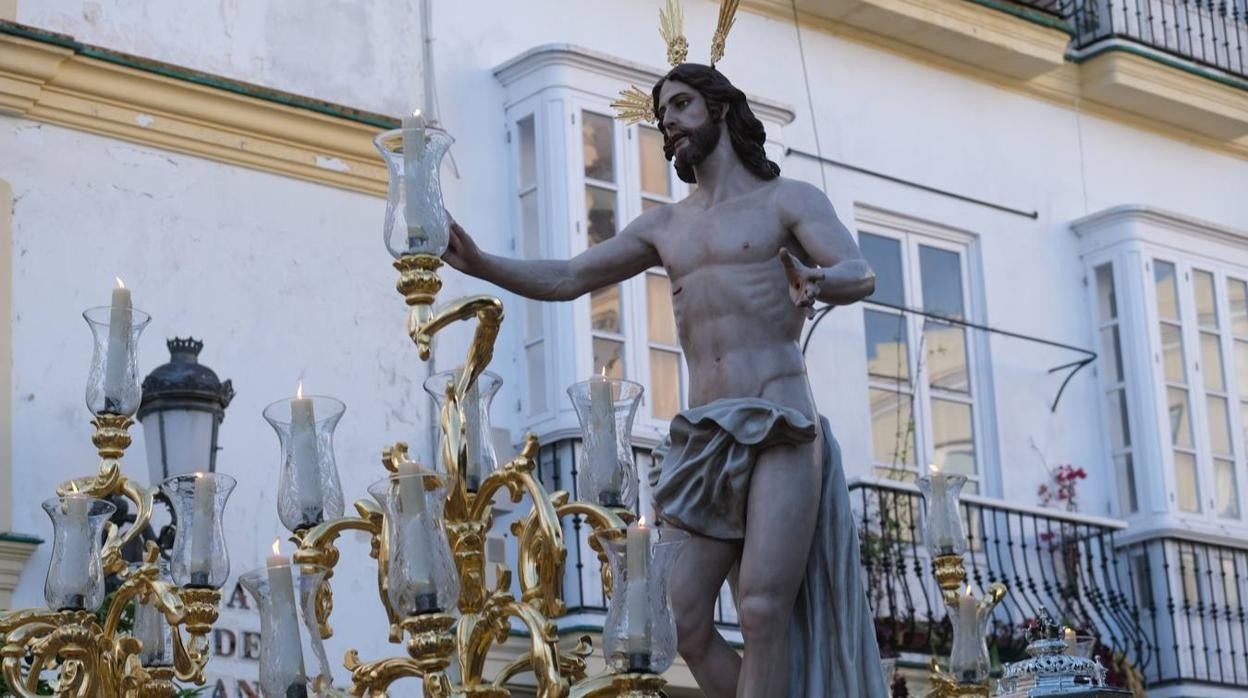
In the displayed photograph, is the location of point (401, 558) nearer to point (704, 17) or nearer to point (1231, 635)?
point (704, 17)

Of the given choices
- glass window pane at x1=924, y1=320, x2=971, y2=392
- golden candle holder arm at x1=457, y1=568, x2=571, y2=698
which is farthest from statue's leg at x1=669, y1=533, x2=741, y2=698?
glass window pane at x1=924, y1=320, x2=971, y2=392

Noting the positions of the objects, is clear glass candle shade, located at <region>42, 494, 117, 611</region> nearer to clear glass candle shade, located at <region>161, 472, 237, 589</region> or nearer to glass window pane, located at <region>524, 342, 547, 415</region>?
clear glass candle shade, located at <region>161, 472, 237, 589</region>

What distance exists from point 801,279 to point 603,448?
0.68m

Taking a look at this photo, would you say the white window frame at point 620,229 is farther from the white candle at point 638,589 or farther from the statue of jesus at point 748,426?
the white candle at point 638,589

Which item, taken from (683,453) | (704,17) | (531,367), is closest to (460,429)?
(683,453)

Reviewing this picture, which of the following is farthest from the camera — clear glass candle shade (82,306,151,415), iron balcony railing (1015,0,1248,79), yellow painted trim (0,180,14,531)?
iron balcony railing (1015,0,1248,79)

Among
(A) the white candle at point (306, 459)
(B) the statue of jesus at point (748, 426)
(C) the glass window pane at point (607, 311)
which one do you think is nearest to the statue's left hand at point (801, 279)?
(B) the statue of jesus at point (748, 426)

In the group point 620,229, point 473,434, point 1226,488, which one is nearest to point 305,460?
point 473,434

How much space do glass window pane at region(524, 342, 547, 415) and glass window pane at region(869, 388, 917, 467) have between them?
2605 mm

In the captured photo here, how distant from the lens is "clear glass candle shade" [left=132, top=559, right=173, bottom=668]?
682cm

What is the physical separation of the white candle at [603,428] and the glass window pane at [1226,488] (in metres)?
11.1

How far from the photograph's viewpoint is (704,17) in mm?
14609

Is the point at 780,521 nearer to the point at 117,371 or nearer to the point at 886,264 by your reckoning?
the point at 117,371

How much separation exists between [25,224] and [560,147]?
3.06 meters
